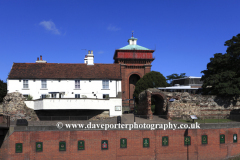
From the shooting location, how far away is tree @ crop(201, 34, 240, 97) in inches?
1299

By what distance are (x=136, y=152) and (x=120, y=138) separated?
2.12m

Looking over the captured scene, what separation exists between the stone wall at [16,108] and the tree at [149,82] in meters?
24.0

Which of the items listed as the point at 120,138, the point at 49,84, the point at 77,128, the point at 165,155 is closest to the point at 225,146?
the point at 165,155

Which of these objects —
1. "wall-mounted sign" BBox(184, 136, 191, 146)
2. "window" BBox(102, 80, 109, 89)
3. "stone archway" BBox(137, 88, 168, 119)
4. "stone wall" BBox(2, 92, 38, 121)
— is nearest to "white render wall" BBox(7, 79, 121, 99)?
"window" BBox(102, 80, 109, 89)

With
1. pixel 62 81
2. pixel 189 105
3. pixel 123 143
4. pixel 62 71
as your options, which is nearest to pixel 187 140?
pixel 123 143

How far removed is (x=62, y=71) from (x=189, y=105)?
63.8 ft

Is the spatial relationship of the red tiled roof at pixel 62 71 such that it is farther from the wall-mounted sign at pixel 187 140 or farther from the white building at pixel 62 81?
the wall-mounted sign at pixel 187 140

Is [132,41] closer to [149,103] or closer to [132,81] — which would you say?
[132,81]

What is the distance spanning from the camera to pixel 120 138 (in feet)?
76.6

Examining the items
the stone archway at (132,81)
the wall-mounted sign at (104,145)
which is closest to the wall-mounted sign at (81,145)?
the wall-mounted sign at (104,145)

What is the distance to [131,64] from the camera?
177ft

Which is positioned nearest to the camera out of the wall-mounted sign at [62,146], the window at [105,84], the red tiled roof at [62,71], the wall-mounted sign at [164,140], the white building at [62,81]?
the wall-mounted sign at [62,146]

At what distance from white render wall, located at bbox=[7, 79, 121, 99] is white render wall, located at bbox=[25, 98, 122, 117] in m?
3.25

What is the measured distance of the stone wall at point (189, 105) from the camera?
3058 cm
